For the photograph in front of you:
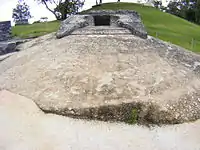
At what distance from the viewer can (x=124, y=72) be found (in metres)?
9.24

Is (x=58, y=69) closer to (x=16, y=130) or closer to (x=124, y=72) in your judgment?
(x=124, y=72)

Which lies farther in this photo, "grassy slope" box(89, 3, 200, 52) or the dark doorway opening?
"grassy slope" box(89, 3, 200, 52)

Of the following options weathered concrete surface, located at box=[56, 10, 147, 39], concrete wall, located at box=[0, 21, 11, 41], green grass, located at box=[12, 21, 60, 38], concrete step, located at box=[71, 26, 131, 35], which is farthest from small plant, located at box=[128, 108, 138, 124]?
concrete wall, located at box=[0, 21, 11, 41]

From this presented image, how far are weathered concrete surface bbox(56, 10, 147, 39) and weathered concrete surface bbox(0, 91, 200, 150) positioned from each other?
15.5 feet

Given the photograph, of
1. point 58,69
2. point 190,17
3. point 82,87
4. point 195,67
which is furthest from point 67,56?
point 190,17

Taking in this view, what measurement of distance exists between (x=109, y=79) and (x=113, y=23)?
510 cm

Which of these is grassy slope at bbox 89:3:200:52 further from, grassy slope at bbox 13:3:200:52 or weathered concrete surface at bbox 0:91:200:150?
weathered concrete surface at bbox 0:91:200:150

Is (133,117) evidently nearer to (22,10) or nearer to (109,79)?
(109,79)

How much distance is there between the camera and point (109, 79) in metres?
8.91

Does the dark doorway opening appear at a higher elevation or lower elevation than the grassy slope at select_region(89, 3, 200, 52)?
higher

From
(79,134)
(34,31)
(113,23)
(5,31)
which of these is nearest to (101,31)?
(113,23)

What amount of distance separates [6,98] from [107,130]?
293 centimetres

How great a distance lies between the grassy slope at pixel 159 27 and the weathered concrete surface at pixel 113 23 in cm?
759

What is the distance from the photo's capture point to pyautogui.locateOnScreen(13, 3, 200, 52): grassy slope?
72.9 feet
